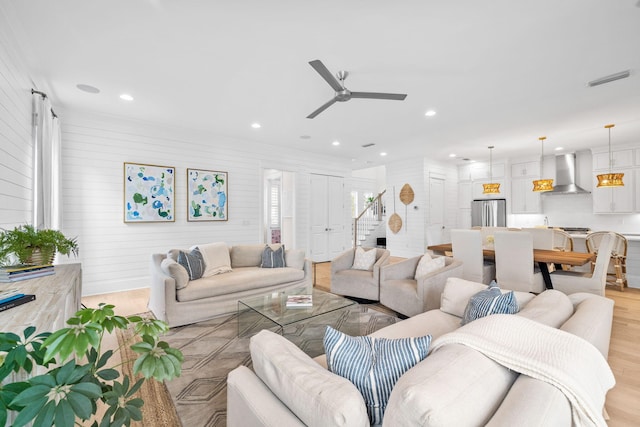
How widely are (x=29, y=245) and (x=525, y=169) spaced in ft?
30.5

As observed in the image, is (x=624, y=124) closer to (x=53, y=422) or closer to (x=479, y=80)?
(x=479, y=80)

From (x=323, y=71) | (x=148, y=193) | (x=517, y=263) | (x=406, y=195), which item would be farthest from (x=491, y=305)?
(x=406, y=195)

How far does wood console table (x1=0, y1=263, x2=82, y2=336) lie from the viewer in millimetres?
1247

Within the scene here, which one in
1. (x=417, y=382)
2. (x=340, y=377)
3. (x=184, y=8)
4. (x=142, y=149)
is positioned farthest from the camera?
(x=142, y=149)

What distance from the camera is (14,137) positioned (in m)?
2.59

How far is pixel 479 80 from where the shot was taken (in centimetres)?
341

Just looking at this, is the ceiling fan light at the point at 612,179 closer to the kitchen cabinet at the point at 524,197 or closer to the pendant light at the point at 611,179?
the pendant light at the point at 611,179

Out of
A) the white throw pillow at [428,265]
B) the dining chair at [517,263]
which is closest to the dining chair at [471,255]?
the dining chair at [517,263]

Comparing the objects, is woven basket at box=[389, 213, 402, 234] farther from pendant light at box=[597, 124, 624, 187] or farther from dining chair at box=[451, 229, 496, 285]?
pendant light at box=[597, 124, 624, 187]

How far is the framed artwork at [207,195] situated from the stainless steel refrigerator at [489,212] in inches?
266

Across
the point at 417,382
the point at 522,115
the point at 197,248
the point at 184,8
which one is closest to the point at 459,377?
the point at 417,382

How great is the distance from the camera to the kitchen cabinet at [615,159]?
6124 mm

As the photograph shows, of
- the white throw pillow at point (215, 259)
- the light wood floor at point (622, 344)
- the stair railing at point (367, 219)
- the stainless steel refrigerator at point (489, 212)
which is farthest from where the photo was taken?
the stair railing at point (367, 219)

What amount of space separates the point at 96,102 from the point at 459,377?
5147 millimetres
